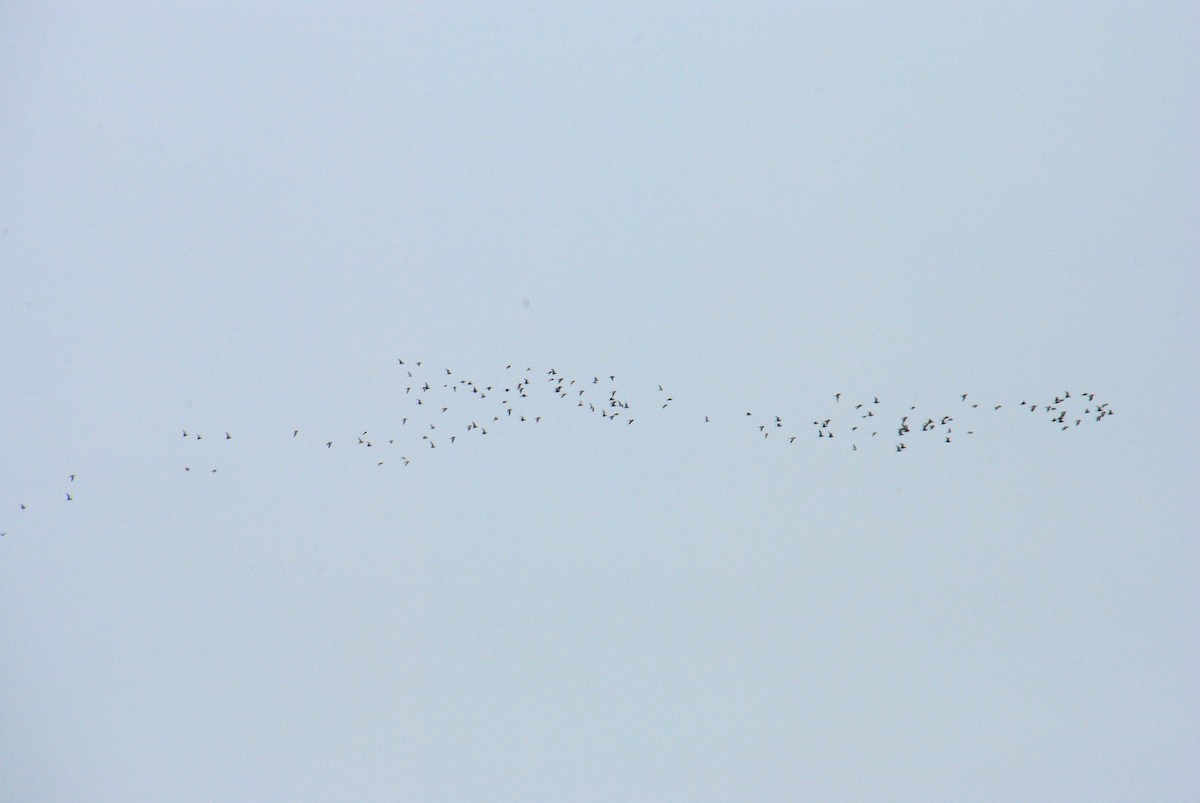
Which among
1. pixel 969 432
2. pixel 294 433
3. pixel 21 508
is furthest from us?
pixel 21 508

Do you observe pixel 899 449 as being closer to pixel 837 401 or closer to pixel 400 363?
pixel 837 401

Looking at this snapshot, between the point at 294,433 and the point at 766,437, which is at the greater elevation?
the point at 766,437

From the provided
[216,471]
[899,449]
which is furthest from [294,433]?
[899,449]

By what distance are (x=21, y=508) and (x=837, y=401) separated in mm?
53371

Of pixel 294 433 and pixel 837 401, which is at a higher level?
pixel 837 401

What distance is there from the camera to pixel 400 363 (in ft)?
218

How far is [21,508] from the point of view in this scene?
240ft

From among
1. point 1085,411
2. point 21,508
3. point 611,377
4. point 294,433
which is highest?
point 1085,411

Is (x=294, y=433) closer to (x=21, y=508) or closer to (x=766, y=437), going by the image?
(x=21, y=508)

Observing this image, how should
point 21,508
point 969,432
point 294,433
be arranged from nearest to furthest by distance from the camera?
1. point 969,432
2. point 294,433
3. point 21,508

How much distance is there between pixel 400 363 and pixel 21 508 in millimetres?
28693

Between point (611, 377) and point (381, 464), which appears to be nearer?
point (611, 377)

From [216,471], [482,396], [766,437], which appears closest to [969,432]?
[766,437]

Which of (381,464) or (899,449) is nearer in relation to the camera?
(899,449)
